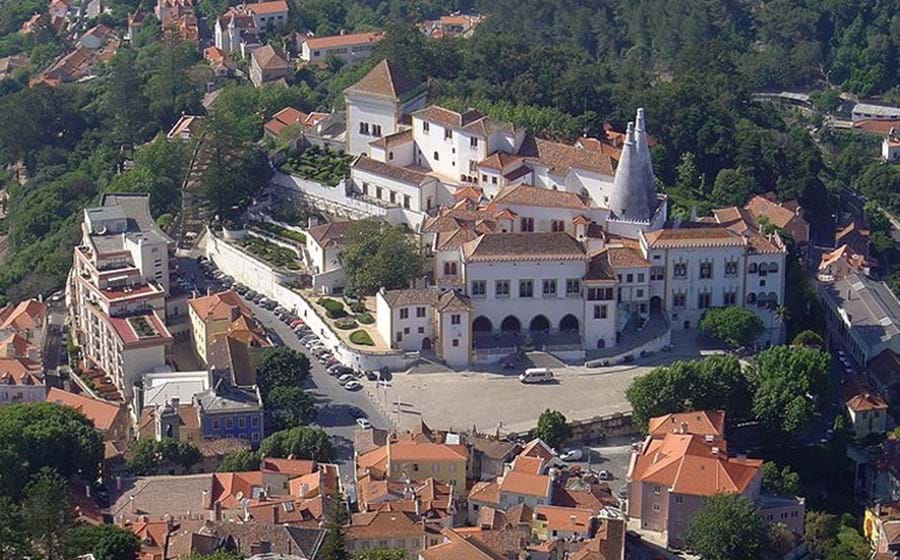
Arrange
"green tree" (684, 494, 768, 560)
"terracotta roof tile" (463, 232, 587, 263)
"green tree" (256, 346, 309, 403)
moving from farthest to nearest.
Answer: "terracotta roof tile" (463, 232, 587, 263) → "green tree" (256, 346, 309, 403) → "green tree" (684, 494, 768, 560)

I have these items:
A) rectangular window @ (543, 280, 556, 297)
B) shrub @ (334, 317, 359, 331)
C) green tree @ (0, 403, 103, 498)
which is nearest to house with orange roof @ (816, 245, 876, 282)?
rectangular window @ (543, 280, 556, 297)

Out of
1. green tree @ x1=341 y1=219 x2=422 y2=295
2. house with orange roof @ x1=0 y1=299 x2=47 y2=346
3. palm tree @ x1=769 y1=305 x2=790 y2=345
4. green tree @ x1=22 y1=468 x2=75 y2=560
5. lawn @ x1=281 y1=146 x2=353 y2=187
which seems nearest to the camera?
green tree @ x1=22 y1=468 x2=75 y2=560

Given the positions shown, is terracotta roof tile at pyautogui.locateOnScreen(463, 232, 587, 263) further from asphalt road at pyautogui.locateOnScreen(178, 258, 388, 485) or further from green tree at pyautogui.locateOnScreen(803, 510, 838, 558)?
green tree at pyautogui.locateOnScreen(803, 510, 838, 558)

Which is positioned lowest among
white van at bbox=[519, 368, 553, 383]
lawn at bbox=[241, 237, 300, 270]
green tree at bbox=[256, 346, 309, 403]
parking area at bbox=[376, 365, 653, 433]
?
parking area at bbox=[376, 365, 653, 433]

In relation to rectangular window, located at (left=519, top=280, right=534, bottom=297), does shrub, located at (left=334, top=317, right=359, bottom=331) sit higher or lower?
lower

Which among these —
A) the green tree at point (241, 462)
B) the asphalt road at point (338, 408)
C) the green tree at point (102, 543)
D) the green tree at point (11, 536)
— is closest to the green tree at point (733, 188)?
the asphalt road at point (338, 408)

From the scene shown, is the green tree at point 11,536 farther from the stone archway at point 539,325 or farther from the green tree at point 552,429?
the stone archway at point 539,325

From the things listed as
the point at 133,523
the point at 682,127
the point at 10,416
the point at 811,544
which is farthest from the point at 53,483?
the point at 682,127

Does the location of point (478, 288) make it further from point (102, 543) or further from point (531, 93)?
point (102, 543)
